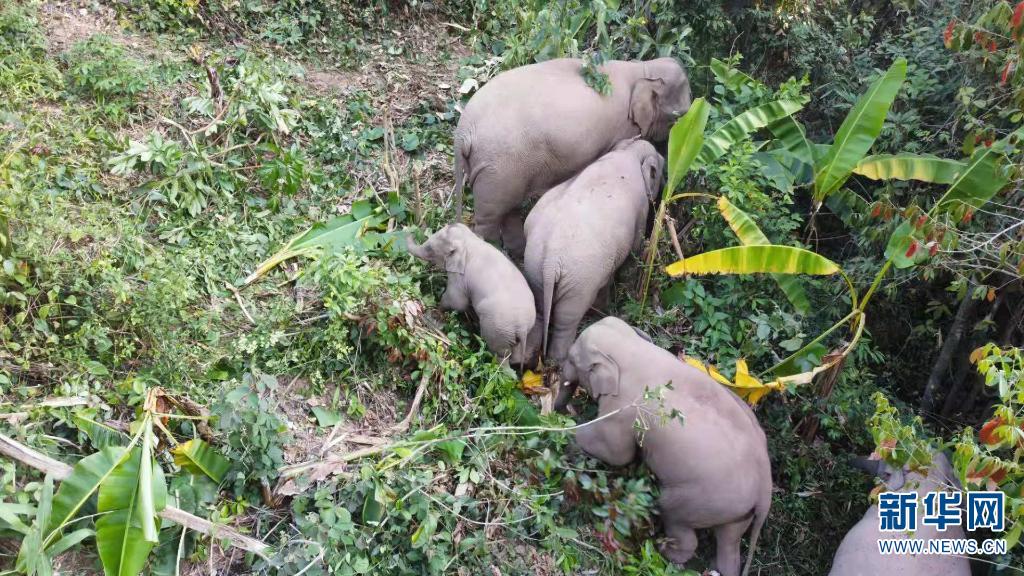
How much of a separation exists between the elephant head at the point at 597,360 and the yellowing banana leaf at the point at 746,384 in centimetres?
59

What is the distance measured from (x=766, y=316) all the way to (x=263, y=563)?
3.65 metres

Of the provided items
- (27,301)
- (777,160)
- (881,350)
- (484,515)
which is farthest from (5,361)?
(881,350)

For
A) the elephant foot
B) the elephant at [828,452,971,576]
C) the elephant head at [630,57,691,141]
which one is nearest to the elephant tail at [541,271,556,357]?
the elephant foot

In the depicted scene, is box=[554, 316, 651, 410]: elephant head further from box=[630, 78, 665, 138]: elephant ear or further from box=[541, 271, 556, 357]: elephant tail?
box=[630, 78, 665, 138]: elephant ear

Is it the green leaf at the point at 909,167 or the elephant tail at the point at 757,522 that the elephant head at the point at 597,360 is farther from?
the green leaf at the point at 909,167

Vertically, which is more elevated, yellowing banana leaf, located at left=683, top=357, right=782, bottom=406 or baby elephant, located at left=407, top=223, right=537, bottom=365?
baby elephant, located at left=407, top=223, right=537, bottom=365

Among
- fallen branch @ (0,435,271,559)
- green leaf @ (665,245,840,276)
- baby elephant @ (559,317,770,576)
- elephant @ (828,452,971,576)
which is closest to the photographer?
fallen branch @ (0,435,271,559)

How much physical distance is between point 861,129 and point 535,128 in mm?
2194

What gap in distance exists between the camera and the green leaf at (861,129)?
17.6ft

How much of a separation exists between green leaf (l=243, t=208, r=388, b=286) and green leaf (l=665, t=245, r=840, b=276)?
234cm

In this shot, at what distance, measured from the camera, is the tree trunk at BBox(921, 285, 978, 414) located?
570 cm

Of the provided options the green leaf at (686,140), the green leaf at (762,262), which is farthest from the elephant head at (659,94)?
the green leaf at (762,262)

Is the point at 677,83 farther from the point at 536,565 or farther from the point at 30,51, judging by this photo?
the point at 30,51

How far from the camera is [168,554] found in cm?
399
